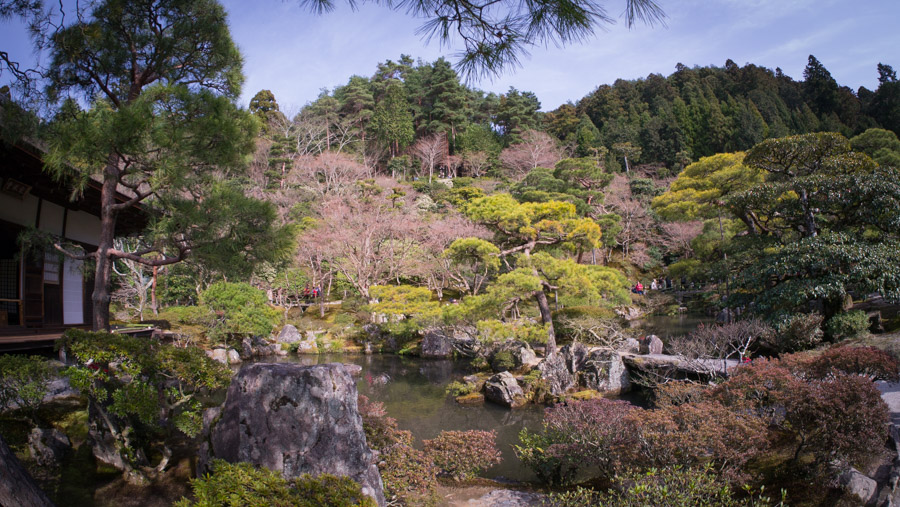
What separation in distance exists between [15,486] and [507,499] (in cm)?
426

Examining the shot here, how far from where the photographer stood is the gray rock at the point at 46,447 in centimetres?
471

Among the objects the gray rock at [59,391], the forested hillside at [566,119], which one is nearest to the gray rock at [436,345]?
the gray rock at [59,391]

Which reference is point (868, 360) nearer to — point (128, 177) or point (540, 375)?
point (540, 375)

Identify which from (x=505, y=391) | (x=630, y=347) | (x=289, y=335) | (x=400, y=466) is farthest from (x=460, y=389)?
(x=289, y=335)

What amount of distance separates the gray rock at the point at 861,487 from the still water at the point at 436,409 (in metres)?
3.34

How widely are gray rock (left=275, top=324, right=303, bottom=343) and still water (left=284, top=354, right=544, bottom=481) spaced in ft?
12.0

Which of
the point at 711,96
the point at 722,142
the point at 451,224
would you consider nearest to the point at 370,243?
the point at 451,224

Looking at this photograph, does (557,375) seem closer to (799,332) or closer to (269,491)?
(799,332)

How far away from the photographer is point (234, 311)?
15109 mm

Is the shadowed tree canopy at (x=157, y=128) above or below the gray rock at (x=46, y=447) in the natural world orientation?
above

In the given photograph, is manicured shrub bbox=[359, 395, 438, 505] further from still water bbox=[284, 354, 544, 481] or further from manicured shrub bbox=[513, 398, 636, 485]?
still water bbox=[284, 354, 544, 481]

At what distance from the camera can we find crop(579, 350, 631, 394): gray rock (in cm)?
991

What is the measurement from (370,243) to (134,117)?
15.0 metres

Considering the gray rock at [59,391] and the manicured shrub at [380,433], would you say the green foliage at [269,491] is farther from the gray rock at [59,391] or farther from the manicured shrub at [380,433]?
the gray rock at [59,391]
